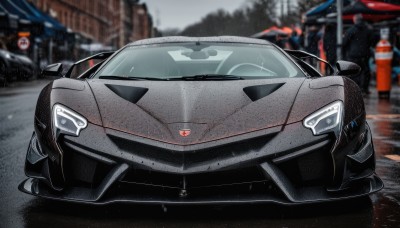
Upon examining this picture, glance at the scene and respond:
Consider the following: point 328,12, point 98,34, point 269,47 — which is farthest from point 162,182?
point 98,34

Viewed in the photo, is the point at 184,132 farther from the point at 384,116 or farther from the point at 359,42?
the point at 359,42

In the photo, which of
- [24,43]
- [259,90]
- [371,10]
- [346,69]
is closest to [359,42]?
[371,10]

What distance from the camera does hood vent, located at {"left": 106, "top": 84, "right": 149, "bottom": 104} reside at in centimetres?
381

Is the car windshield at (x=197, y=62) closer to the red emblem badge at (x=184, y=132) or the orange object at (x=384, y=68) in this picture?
the red emblem badge at (x=184, y=132)

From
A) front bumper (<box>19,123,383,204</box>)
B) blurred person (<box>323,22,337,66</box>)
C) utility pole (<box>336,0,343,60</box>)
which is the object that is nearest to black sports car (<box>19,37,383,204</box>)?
front bumper (<box>19,123,383,204</box>)

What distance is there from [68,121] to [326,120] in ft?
4.53

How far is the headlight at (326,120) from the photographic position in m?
3.47

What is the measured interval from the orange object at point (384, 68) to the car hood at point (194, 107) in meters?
11.1

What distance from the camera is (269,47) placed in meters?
5.20

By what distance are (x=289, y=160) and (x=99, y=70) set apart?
1914mm

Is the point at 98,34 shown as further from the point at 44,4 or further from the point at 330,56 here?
the point at 330,56

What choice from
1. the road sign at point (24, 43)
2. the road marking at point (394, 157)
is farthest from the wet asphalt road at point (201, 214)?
the road sign at point (24, 43)

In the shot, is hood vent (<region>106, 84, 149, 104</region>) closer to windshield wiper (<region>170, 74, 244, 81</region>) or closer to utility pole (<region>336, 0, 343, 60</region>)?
windshield wiper (<region>170, 74, 244, 81</region>)

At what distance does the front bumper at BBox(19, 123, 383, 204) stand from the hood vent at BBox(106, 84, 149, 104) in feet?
1.27
